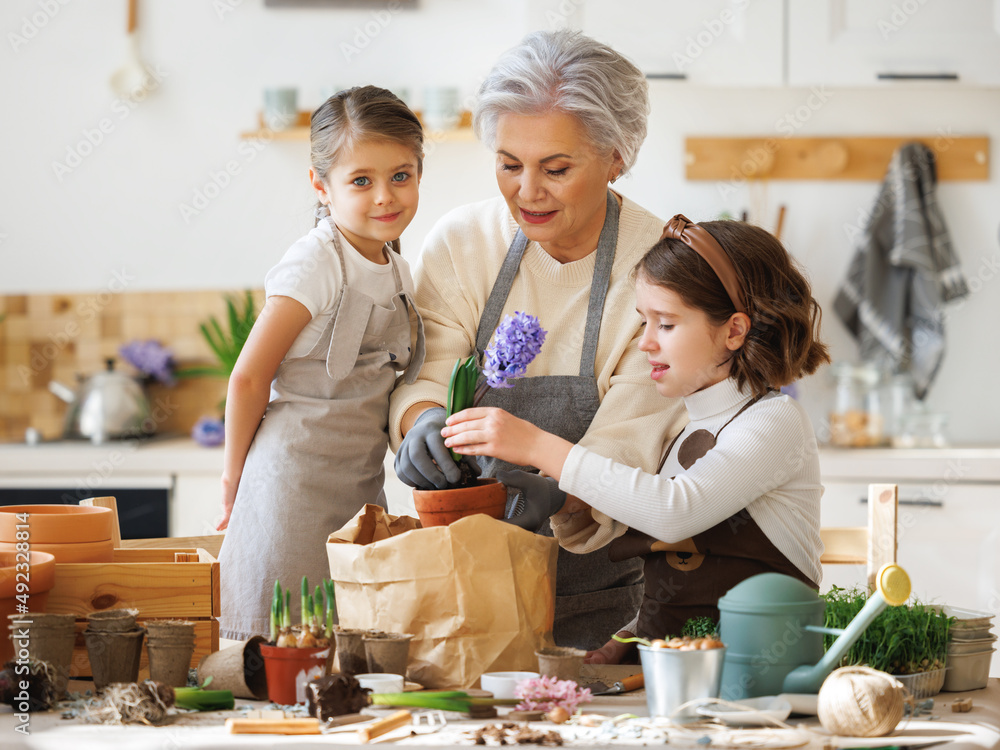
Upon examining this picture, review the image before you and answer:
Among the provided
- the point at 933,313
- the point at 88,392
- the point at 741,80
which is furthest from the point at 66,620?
the point at 933,313

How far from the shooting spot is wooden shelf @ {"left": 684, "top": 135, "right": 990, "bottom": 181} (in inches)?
139

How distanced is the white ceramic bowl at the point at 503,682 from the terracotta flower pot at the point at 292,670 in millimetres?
166

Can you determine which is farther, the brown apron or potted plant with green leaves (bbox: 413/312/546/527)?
Result: the brown apron

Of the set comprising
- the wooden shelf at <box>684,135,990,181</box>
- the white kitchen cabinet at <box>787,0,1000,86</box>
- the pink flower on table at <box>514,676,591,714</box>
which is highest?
the white kitchen cabinet at <box>787,0,1000,86</box>

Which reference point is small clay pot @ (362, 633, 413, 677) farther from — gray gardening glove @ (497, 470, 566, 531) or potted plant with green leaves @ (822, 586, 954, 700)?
potted plant with green leaves @ (822, 586, 954, 700)

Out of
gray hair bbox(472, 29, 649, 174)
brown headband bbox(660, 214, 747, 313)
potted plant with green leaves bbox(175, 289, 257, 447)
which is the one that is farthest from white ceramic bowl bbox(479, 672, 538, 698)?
potted plant with green leaves bbox(175, 289, 257, 447)

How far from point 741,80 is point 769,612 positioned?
2.62 m

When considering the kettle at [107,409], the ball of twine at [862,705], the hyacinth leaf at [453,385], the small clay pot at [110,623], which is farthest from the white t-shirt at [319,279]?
the kettle at [107,409]

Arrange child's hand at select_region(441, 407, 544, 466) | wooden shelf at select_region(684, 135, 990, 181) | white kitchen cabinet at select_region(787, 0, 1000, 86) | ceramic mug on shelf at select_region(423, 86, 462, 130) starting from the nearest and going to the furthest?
child's hand at select_region(441, 407, 544, 466) → white kitchen cabinet at select_region(787, 0, 1000, 86) → ceramic mug on shelf at select_region(423, 86, 462, 130) → wooden shelf at select_region(684, 135, 990, 181)

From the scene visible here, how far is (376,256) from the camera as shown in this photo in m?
1.62

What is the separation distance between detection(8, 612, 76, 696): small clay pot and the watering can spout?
71 cm

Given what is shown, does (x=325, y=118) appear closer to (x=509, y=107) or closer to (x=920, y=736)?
(x=509, y=107)
